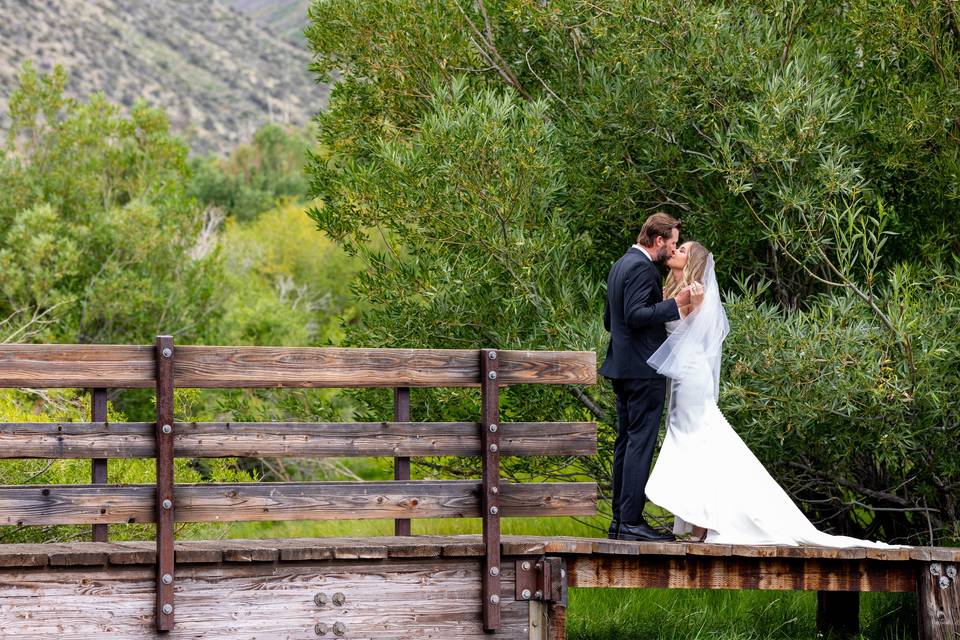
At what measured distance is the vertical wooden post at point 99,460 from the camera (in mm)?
6773

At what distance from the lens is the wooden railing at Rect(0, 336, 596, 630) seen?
21.7ft

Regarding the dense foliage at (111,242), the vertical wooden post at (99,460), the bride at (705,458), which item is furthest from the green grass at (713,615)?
the dense foliage at (111,242)

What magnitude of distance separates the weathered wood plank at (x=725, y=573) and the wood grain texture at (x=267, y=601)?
23.1 inches

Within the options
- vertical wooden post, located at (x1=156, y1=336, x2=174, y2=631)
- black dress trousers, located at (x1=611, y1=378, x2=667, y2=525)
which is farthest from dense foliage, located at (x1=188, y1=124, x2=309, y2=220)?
vertical wooden post, located at (x1=156, y1=336, x2=174, y2=631)

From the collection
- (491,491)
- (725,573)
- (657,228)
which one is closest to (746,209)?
(657,228)

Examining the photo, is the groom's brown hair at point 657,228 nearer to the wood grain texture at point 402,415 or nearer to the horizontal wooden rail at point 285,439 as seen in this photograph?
the horizontal wooden rail at point 285,439

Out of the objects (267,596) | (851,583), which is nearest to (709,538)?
(851,583)

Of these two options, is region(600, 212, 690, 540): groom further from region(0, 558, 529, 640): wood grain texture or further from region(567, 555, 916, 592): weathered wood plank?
region(0, 558, 529, 640): wood grain texture

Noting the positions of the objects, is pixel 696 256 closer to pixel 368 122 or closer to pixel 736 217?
pixel 736 217

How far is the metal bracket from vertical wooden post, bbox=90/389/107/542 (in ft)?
8.52

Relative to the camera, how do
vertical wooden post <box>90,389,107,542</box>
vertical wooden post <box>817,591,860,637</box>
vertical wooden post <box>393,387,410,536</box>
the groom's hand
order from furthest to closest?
vertical wooden post <box>817,591,860,637</box> < the groom's hand < vertical wooden post <box>393,387,410,536</box> < vertical wooden post <box>90,389,107,542</box>

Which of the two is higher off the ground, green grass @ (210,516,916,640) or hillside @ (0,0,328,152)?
hillside @ (0,0,328,152)

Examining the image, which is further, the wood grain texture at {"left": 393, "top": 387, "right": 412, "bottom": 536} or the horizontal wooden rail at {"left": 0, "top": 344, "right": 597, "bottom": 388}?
the wood grain texture at {"left": 393, "top": 387, "right": 412, "bottom": 536}

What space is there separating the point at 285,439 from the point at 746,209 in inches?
197
